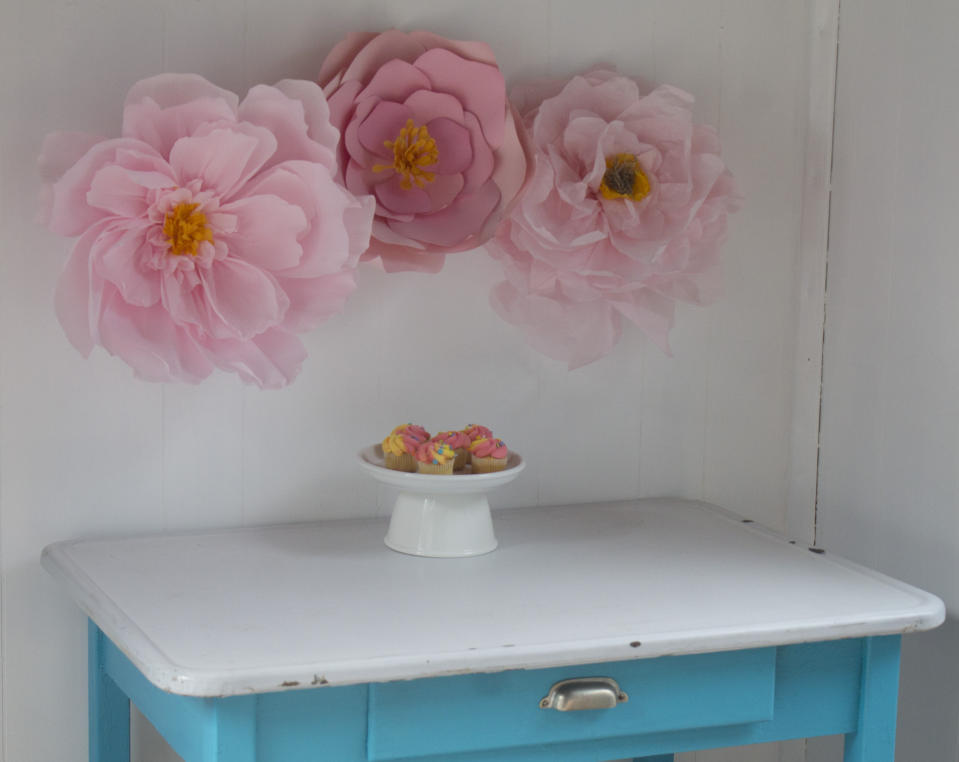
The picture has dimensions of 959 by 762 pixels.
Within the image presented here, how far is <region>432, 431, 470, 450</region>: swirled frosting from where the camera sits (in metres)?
1.40

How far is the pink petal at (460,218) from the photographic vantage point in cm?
147

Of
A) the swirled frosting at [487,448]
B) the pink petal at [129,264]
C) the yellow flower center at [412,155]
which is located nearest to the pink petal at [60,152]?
the pink petal at [129,264]

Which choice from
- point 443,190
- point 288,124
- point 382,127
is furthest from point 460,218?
point 288,124

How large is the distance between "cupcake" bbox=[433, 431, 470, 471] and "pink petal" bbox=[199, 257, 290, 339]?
24 cm

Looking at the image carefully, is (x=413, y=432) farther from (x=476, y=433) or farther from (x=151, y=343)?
(x=151, y=343)

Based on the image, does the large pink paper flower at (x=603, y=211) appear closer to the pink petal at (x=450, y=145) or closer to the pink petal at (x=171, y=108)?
the pink petal at (x=450, y=145)

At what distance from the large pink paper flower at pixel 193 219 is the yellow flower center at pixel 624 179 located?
0.36 m

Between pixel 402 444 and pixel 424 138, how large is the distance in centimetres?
37

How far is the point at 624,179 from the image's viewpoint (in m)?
1.54

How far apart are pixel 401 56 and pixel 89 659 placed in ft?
2.68

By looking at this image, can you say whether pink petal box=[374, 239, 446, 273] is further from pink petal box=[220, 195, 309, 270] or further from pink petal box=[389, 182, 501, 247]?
pink petal box=[220, 195, 309, 270]

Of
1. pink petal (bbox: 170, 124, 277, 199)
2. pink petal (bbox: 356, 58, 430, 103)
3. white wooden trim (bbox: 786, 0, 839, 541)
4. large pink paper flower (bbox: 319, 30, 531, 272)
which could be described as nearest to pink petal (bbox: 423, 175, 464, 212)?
large pink paper flower (bbox: 319, 30, 531, 272)

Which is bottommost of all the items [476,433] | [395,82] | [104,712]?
[104,712]

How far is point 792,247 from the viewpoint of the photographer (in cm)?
176
